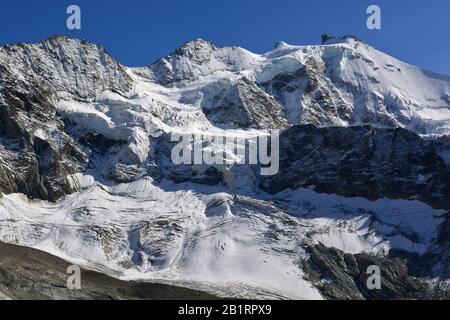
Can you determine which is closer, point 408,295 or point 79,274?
point 79,274

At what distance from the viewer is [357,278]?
19100 centimetres

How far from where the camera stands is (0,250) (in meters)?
179

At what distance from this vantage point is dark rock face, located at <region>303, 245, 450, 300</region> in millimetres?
186375

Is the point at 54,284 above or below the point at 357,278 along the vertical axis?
above

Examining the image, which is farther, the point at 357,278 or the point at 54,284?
the point at 357,278

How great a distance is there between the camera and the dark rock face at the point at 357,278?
186375 mm

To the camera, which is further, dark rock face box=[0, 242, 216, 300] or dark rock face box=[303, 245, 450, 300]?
dark rock face box=[303, 245, 450, 300]

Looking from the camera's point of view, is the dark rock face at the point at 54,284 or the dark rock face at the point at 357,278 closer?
the dark rock face at the point at 54,284
